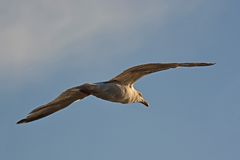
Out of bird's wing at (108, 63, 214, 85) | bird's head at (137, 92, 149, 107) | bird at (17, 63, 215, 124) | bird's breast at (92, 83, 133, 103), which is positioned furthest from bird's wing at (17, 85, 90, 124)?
bird's head at (137, 92, 149, 107)

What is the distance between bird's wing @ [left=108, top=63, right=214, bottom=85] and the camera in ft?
87.4

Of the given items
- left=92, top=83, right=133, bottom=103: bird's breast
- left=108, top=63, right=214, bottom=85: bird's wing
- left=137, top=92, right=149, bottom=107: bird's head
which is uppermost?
left=137, top=92, right=149, bottom=107: bird's head

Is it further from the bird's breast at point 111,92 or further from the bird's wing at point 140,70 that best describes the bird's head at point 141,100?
the bird's breast at point 111,92

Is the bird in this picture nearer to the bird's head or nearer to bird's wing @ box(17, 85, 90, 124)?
bird's wing @ box(17, 85, 90, 124)

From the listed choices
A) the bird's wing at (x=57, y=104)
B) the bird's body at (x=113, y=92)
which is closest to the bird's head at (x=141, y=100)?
the bird's body at (x=113, y=92)

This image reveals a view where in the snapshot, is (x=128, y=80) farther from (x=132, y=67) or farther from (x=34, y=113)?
(x=34, y=113)

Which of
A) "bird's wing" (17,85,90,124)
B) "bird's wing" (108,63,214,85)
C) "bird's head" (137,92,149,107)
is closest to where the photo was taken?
"bird's wing" (108,63,214,85)

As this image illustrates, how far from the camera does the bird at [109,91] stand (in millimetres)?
27064

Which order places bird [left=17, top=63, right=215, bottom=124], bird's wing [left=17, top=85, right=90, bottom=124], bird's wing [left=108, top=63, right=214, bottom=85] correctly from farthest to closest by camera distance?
bird's wing [left=17, top=85, right=90, bottom=124] → bird [left=17, top=63, right=215, bottom=124] → bird's wing [left=108, top=63, right=214, bottom=85]

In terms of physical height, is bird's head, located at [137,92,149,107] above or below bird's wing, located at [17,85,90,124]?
above

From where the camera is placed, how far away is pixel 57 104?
28.4 meters

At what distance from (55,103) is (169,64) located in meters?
4.52

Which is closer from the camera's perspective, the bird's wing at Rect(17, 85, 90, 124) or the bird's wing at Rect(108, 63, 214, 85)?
the bird's wing at Rect(108, 63, 214, 85)

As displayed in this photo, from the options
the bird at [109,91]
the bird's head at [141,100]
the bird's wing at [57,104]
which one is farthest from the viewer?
the bird's head at [141,100]
